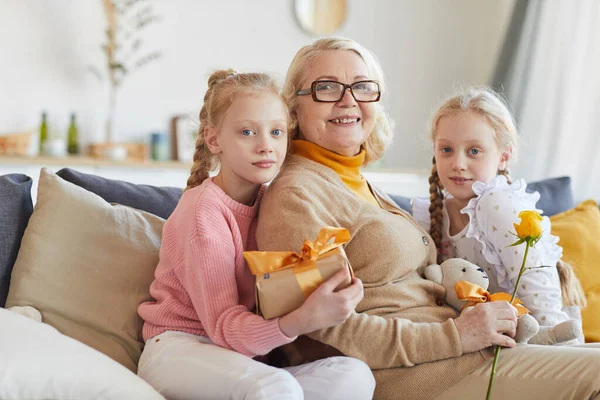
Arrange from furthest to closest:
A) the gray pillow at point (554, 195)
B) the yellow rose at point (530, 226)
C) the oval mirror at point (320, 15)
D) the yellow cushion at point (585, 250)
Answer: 1. the oval mirror at point (320, 15)
2. the gray pillow at point (554, 195)
3. the yellow cushion at point (585, 250)
4. the yellow rose at point (530, 226)

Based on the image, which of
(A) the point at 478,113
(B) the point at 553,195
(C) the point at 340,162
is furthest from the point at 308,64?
(B) the point at 553,195

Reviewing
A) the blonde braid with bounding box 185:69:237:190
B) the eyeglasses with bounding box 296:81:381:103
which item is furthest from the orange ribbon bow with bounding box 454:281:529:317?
the blonde braid with bounding box 185:69:237:190

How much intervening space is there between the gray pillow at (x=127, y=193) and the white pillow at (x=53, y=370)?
645 millimetres

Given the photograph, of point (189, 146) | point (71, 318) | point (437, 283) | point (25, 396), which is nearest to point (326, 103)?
point (437, 283)

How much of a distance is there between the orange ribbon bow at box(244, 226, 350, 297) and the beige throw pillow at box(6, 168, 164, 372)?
0.53 metres

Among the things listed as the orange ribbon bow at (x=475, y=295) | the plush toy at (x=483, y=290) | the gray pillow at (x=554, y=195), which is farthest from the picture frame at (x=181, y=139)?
the orange ribbon bow at (x=475, y=295)

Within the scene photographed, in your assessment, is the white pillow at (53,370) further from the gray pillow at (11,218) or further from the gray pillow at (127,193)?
the gray pillow at (127,193)

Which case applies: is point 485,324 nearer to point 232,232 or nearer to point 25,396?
point 232,232

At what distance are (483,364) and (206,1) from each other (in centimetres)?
375

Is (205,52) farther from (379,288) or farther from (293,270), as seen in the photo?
(293,270)

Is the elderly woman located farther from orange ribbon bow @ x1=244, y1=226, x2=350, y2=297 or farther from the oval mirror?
the oval mirror

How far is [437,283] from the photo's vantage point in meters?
1.90

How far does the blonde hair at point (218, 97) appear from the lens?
5.85 ft

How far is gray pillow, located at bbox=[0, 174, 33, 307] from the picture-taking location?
6.16 feet
